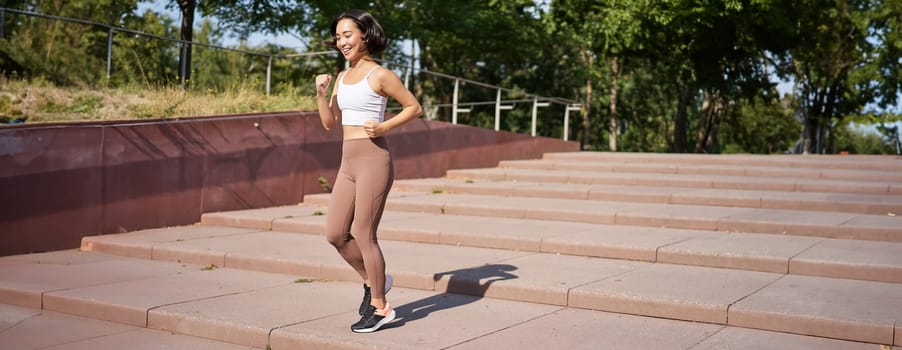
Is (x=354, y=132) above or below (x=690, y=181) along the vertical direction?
above

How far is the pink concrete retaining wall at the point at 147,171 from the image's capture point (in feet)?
27.1

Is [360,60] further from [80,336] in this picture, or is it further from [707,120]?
[707,120]

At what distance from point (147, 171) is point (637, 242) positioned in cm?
529

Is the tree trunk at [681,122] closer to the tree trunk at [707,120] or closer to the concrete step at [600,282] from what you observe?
the tree trunk at [707,120]

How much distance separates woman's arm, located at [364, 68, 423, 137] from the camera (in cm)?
480

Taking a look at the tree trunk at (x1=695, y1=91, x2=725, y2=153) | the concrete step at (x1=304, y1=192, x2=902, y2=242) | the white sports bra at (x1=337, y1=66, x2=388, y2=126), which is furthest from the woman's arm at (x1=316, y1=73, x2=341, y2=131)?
the tree trunk at (x1=695, y1=91, x2=725, y2=153)

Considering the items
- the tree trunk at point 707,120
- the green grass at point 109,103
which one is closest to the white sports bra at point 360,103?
the green grass at point 109,103

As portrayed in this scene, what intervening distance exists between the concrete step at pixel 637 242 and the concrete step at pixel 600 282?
12cm

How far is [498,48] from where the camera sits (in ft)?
94.5

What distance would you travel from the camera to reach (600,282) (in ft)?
20.4

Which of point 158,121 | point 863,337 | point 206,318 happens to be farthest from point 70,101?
point 863,337

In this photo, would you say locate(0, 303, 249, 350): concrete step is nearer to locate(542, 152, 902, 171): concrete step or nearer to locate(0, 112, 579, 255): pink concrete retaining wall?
locate(0, 112, 579, 255): pink concrete retaining wall

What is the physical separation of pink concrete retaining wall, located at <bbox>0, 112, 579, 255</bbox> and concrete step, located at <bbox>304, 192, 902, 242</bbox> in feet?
2.64

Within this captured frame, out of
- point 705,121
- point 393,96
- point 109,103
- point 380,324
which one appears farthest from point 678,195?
point 705,121
